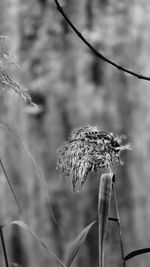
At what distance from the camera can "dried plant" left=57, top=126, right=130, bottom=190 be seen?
21.6 inches

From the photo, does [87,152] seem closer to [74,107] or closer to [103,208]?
[103,208]

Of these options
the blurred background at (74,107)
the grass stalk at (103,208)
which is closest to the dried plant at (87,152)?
the grass stalk at (103,208)

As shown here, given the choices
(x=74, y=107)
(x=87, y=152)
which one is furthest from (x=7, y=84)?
(x=74, y=107)

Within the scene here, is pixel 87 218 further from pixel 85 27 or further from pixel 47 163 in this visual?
pixel 85 27

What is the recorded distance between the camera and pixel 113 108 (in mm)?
4254

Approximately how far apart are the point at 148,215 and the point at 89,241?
1.58 feet

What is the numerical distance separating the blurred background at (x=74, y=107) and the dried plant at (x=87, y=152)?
351 cm

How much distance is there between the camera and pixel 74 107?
4238mm

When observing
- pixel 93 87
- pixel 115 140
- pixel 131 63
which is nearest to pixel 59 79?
pixel 93 87

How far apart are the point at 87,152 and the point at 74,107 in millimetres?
3686

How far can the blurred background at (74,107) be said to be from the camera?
4121 mm

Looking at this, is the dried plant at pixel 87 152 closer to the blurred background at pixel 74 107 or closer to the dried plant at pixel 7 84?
the dried plant at pixel 7 84

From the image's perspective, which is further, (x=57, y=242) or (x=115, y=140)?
(x=57, y=242)

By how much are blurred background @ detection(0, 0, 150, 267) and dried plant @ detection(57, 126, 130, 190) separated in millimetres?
3515
